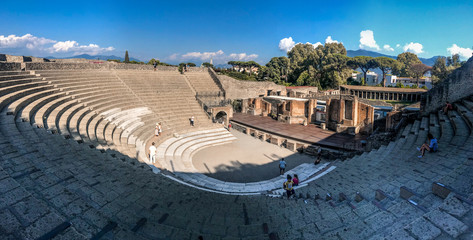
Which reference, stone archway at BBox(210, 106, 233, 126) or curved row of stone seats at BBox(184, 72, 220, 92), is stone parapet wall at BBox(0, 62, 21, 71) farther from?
curved row of stone seats at BBox(184, 72, 220, 92)

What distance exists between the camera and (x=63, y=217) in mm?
3748

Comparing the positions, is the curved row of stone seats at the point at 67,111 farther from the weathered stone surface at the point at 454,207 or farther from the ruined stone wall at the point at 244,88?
the ruined stone wall at the point at 244,88

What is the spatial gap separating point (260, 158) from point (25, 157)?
38.1 ft

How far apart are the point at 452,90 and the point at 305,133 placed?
917cm

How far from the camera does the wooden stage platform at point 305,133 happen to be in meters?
16.9

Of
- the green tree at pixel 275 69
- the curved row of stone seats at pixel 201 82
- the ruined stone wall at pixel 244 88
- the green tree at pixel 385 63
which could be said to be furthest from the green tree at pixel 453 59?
the curved row of stone seats at pixel 201 82

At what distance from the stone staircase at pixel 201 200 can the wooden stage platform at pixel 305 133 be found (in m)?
6.90

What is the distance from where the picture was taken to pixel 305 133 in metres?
19.6

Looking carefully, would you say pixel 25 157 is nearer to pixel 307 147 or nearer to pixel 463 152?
pixel 463 152

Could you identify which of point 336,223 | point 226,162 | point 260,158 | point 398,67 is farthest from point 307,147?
point 398,67

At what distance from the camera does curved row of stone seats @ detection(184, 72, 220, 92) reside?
89.4 feet

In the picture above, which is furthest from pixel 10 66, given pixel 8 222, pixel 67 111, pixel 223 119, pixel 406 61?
pixel 406 61

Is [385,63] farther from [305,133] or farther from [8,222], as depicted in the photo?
[8,222]

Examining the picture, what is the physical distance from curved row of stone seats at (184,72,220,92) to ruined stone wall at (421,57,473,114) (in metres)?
19.3
